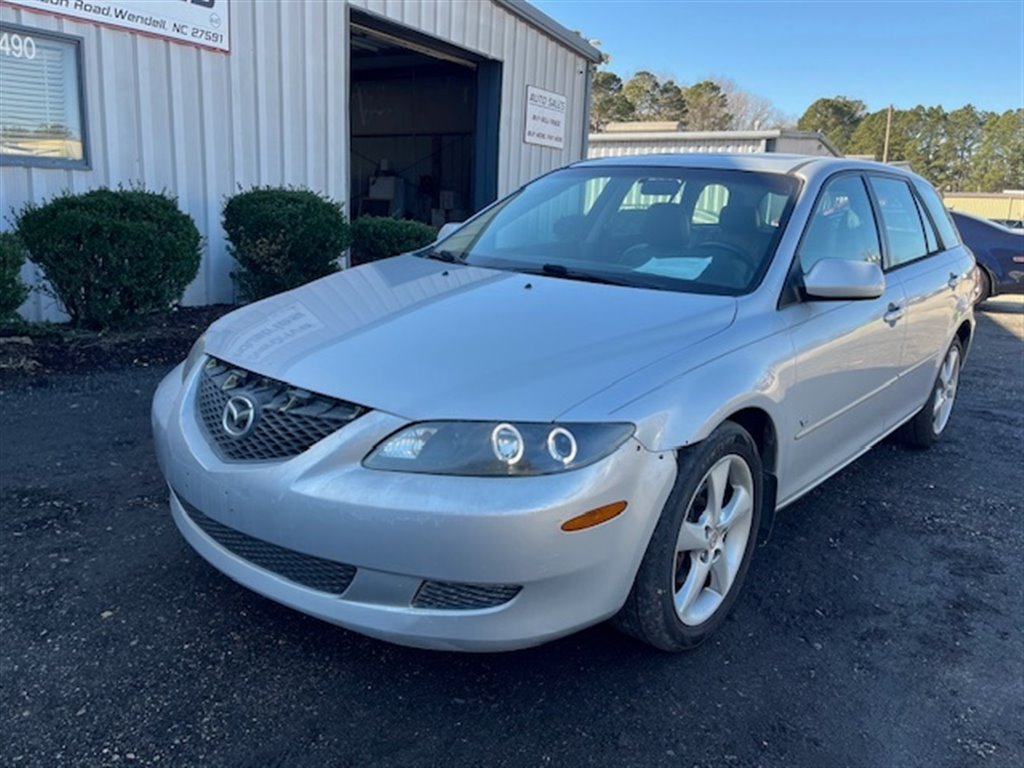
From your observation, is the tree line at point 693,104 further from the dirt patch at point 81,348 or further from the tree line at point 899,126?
the dirt patch at point 81,348

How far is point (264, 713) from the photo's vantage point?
2.30 m

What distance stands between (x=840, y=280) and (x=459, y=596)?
1911mm

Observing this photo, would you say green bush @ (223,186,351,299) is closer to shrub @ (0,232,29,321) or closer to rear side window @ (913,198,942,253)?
shrub @ (0,232,29,321)

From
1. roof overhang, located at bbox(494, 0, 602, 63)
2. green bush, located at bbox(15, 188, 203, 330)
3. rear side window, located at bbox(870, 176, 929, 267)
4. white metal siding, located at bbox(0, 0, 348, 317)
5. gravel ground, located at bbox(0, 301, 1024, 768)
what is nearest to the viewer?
gravel ground, located at bbox(0, 301, 1024, 768)

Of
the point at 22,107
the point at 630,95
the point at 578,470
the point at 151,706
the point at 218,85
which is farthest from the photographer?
the point at 630,95

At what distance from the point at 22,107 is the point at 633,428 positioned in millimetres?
6140

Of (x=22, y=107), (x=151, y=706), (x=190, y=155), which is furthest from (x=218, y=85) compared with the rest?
(x=151, y=706)

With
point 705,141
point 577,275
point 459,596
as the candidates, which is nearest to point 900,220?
point 577,275

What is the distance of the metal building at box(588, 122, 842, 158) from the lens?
63.2 feet

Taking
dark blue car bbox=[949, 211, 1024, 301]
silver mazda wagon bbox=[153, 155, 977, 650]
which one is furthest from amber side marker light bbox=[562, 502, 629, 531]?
dark blue car bbox=[949, 211, 1024, 301]

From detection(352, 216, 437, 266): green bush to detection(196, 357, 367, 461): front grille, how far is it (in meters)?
6.74

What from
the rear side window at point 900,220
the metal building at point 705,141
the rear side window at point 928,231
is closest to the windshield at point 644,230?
the rear side window at point 900,220

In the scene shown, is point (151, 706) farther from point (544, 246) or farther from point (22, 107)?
point (22, 107)

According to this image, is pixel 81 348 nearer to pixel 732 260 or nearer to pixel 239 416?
pixel 239 416
